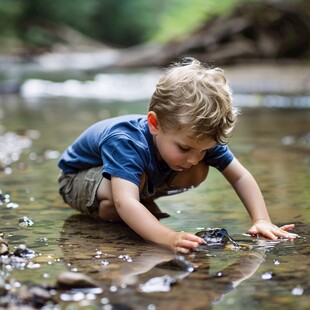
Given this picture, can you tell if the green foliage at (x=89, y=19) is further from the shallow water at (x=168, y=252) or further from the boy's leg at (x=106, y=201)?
the boy's leg at (x=106, y=201)

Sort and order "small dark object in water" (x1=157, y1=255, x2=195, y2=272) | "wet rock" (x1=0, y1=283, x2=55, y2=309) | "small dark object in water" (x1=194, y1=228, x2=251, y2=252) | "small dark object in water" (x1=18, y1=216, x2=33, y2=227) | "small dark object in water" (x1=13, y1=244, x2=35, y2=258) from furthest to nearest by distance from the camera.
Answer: "small dark object in water" (x1=18, y1=216, x2=33, y2=227) < "small dark object in water" (x1=194, y1=228, x2=251, y2=252) < "small dark object in water" (x1=13, y1=244, x2=35, y2=258) < "small dark object in water" (x1=157, y1=255, x2=195, y2=272) < "wet rock" (x1=0, y1=283, x2=55, y2=309)

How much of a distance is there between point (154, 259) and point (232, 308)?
497 mm

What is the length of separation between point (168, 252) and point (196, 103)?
48 centimetres

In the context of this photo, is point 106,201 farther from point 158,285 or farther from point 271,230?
point 158,285

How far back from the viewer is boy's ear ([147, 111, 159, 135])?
247cm

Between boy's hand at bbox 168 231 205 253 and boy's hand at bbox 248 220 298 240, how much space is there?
0.30 m

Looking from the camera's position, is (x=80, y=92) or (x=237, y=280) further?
(x=80, y=92)

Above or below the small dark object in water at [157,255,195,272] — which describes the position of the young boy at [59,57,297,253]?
above

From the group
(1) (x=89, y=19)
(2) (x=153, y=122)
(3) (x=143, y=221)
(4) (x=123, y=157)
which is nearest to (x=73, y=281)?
(3) (x=143, y=221)

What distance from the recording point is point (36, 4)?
39.1 metres

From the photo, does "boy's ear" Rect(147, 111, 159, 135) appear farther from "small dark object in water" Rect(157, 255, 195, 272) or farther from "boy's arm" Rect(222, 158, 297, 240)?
"small dark object in water" Rect(157, 255, 195, 272)

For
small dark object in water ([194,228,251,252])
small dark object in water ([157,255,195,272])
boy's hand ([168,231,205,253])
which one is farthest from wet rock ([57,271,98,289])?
small dark object in water ([194,228,251,252])

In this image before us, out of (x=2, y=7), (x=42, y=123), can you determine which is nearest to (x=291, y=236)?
(x=42, y=123)

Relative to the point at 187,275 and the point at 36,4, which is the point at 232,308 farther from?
the point at 36,4
